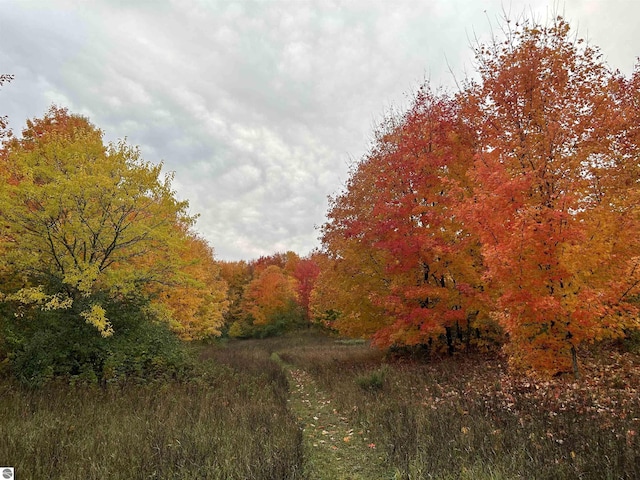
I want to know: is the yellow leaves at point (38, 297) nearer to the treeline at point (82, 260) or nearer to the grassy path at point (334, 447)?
the treeline at point (82, 260)

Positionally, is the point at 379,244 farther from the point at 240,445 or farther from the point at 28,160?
the point at 28,160

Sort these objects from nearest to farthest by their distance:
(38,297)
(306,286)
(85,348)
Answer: (38,297)
(85,348)
(306,286)

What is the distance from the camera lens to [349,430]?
286 inches

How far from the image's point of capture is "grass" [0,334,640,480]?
464 cm

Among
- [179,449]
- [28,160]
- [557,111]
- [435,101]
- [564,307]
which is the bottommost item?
[179,449]

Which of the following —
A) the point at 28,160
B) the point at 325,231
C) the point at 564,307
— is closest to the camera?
the point at 564,307

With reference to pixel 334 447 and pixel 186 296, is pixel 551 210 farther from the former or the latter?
pixel 186 296

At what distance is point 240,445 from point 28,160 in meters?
9.34

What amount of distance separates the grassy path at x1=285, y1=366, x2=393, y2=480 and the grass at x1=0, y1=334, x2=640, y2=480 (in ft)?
0.09

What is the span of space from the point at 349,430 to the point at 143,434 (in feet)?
12.9

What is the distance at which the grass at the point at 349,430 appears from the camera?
4.64 meters

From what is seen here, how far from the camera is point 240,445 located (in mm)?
5504

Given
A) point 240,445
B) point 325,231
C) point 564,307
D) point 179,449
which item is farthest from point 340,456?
point 325,231

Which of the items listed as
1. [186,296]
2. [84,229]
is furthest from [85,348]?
[186,296]
